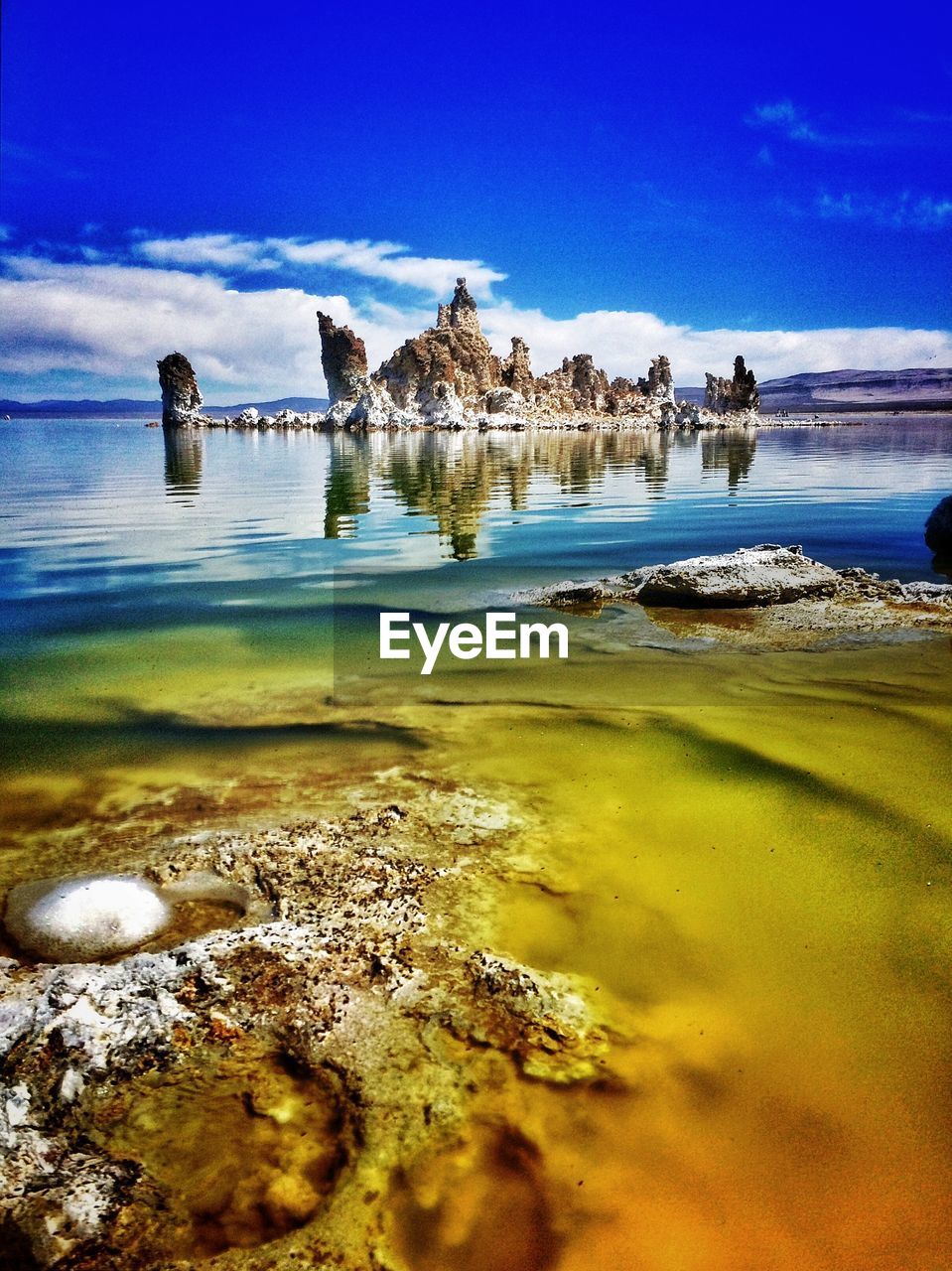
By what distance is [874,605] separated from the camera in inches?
294

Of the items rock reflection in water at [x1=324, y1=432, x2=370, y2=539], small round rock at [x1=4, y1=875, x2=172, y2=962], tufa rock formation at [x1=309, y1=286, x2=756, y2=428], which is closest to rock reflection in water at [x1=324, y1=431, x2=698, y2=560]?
rock reflection in water at [x1=324, y1=432, x2=370, y2=539]

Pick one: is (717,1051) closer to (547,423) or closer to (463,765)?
(463,765)

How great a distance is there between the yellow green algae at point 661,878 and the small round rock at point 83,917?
247 mm

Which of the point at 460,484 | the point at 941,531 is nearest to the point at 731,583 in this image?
the point at 941,531

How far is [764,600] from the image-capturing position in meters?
7.72

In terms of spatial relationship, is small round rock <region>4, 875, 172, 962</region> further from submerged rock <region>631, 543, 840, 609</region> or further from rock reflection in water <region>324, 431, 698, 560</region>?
rock reflection in water <region>324, 431, 698, 560</region>

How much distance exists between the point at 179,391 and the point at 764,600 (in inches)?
4961

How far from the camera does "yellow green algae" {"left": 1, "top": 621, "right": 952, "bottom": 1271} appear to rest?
184cm

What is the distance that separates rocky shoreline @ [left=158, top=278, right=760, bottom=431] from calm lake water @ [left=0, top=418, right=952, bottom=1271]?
343 feet

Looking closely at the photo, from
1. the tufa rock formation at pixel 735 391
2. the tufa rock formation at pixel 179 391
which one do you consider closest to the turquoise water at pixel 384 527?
the tufa rock formation at pixel 179 391

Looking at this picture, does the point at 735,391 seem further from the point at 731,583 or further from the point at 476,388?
the point at 731,583

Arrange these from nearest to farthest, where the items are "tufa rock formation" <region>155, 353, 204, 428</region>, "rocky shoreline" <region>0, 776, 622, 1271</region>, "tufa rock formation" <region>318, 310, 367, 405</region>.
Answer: "rocky shoreline" <region>0, 776, 622, 1271</region> < "tufa rock formation" <region>318, 310, 367, 405</region> < "tufa rock formation" <region>155, 353, 204, 428</region>

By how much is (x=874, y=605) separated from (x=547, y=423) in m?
117

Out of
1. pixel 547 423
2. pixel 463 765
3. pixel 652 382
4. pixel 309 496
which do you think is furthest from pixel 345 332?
pixel 463 765
